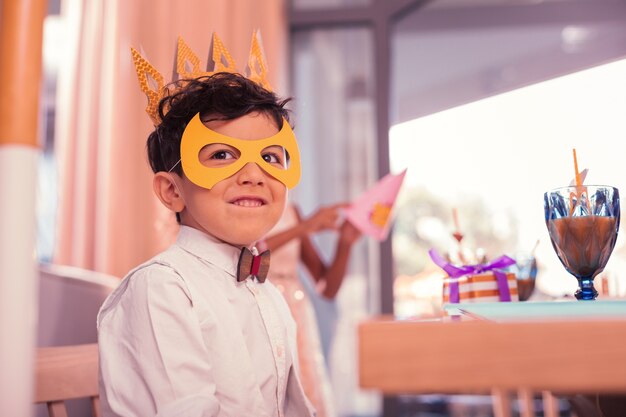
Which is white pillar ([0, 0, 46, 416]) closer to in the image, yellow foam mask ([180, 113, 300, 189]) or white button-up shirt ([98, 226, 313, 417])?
white button-up shirt ([98, 226, 313, 417])

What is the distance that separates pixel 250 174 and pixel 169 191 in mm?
159

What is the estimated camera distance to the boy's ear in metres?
0.98

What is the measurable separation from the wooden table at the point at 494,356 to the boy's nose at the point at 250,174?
1.74 feet


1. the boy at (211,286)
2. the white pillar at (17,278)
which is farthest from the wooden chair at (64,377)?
the white pillar at (17,278)

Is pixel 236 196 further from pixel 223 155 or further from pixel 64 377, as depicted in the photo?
pixel 64 377

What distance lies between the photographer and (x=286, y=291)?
2.22m

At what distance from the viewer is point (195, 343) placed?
77 centimetres

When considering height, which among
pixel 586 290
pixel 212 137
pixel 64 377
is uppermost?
pixel 212 137

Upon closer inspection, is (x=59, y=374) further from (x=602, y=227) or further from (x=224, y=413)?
(x=602, y=227)

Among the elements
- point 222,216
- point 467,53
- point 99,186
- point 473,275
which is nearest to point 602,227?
point 473,275

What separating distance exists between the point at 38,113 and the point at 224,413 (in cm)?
49

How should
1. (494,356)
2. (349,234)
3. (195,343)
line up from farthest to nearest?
(349,234) → (195,343) → (494,356)

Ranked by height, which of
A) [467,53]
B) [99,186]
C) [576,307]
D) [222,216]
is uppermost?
[467,53]

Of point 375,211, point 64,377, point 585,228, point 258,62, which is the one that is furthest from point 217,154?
point 375,211
